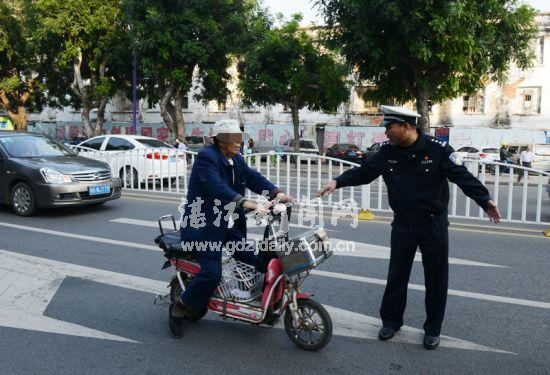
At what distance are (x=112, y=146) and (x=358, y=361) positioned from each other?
42.2ft

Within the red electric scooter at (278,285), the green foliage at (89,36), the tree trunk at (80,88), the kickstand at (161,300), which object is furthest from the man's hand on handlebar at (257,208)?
the tree trunk at (80,88)

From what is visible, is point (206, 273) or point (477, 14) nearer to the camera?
point (206, 273)

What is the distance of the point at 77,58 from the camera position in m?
30.7

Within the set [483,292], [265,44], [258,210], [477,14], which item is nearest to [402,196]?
[258,210]

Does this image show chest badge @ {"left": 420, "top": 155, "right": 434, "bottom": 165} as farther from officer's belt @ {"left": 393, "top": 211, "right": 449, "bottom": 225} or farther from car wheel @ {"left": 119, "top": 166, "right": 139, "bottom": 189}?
car wheel @ {"left": 119, "top": 166, "right": 139, "bottom": 189}

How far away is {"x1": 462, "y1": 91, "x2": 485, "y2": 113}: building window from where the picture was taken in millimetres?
34062

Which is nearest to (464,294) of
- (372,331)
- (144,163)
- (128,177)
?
(372,331)

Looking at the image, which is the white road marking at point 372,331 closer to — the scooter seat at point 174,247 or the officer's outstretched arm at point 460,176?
the officer's outstretched arm at point 460,176

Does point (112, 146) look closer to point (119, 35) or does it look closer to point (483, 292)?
point (483, 292)

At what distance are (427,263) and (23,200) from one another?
7.64 m

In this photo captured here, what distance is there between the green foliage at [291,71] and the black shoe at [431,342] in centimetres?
2294

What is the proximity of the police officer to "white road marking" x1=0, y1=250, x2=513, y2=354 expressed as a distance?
0.86 feet

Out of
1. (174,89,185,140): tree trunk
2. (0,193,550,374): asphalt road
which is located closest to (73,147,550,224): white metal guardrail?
(0,193,550,374): asphalt road

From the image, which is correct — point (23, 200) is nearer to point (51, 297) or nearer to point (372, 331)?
point (51, 297)
